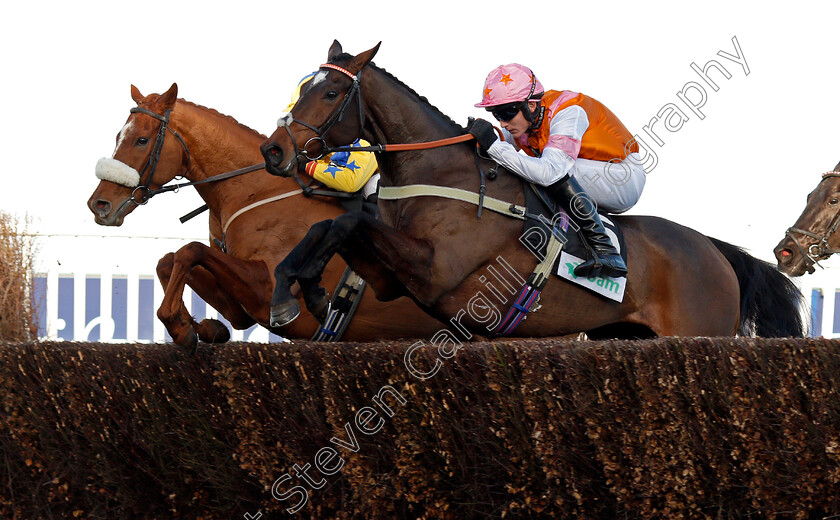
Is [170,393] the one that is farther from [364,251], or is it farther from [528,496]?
[528,496]

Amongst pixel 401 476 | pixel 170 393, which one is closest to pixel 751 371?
pixel 401 476

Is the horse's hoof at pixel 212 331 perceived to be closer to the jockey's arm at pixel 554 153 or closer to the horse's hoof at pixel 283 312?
the horse's hoof at pixel 283 312

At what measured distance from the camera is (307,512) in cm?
345

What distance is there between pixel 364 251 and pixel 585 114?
136 cm

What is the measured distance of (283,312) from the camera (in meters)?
3.53

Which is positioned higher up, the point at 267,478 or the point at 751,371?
the point at 751,371

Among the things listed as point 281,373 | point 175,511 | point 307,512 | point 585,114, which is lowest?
point 175,511

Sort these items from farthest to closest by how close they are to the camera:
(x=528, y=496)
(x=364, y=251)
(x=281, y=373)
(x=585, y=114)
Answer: (x=585, y=114) → (x=364, y=251) → (x=281, y=373) → (x=528, y=496)

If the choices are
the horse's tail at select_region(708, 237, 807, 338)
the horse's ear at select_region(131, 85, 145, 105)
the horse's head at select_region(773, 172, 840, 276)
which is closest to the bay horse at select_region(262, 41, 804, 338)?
the horse's head at select_region(773, 172, 840, 276)

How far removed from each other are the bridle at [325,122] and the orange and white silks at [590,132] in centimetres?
97

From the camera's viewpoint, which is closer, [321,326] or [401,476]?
[401,476]

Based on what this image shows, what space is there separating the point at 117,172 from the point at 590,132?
91.8 inches

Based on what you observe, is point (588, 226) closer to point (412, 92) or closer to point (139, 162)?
point (412, 92)

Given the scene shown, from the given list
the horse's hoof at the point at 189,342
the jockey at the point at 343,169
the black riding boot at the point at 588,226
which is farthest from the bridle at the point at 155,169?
the black riding boot at the point at 588,226
